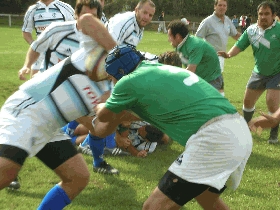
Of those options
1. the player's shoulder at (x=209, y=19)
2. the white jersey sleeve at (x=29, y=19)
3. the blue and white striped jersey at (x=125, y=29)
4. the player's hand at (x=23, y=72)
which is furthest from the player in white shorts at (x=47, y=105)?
the player's shoulder at (x=209, y=19)

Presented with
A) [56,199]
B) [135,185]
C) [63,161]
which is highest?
[63,161]

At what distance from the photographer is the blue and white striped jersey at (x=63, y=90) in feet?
11.6

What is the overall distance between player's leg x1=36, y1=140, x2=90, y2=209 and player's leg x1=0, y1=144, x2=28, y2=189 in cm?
41

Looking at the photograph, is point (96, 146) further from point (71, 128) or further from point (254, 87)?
point (254, 87)

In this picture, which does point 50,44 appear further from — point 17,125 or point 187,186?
point 187,186

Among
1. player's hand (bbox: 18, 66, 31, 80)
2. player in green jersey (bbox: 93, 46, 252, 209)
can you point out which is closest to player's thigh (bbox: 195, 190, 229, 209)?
player in green jersey (bbox: 93, 46, 252, 209)

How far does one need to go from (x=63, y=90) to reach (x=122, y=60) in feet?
1.92

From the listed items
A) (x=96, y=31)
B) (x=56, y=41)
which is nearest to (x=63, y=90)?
(x=96, y=31)

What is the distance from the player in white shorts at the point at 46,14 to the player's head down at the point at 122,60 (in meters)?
4.11

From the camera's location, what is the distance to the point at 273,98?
7.46m

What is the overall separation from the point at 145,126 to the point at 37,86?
3.25m

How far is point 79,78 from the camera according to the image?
356 cm

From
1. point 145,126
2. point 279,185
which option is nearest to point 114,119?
point 279,185

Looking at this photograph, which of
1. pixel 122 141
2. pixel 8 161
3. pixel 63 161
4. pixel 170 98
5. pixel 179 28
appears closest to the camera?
pixel 170 98
